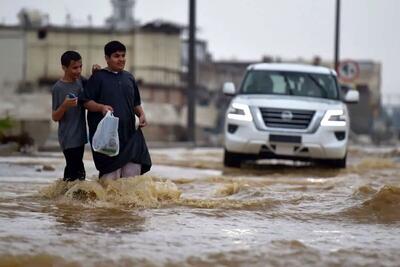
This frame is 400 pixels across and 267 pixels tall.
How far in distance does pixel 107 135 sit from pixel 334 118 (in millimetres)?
6936

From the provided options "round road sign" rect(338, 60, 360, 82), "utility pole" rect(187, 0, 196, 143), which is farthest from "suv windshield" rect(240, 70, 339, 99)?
"round road sign" rect(338, 60, 360, 82)

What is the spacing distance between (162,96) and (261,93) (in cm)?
3763

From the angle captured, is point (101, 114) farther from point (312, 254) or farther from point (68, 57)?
point (312, 254)

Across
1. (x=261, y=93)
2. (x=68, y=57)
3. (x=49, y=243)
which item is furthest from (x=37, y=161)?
(x=49, y=243)

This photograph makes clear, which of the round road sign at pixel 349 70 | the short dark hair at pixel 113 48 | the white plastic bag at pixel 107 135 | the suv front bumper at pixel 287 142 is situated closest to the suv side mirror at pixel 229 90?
the suv front bumper at pixel 287 142

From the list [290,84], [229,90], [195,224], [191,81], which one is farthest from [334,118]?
[191,81]

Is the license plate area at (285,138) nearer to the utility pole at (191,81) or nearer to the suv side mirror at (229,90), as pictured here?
the suv side mirror at (229,90)

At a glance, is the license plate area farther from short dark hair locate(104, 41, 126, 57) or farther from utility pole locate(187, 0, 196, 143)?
utility pole locate(187, 0, 196, 143)

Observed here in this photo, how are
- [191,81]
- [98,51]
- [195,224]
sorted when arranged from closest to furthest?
[195,224] < [191,81] < [98,51]

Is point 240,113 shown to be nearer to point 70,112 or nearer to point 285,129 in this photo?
point 285,129

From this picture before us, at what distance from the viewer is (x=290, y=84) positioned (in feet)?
46.6

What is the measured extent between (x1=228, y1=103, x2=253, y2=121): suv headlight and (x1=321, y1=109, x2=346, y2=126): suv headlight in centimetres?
116

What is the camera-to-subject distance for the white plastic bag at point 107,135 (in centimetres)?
699

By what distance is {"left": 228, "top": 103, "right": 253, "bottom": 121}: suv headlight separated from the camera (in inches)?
522
